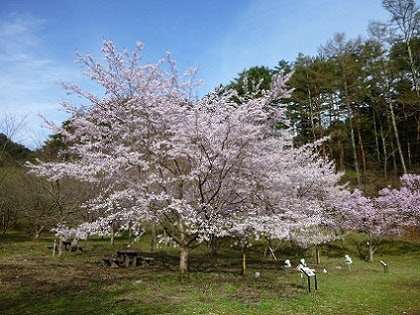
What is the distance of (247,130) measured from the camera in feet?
33.4

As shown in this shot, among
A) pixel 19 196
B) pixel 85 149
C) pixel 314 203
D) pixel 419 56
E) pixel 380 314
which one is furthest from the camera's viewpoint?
pixel 419 56

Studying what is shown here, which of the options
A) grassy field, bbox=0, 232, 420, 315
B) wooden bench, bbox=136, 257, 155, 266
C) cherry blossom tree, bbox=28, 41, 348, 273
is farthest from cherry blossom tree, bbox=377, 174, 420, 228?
wooden bench, bbox=136, 257, 155, 266

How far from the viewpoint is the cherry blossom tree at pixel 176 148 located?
10.0 m

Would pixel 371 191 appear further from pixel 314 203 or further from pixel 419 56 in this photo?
pixel 314 203

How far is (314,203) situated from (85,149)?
8.21 metres

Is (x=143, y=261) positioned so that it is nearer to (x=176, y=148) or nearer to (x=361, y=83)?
(x=176, y=148)

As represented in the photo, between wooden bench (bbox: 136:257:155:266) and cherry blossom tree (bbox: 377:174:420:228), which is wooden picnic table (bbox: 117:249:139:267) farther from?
cherry blossom tree (bbox: 377:174:420:228)

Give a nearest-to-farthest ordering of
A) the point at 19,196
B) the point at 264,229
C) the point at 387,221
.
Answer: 1. the point at 264,229
2. the point at 387,221
3. the point at 19,196

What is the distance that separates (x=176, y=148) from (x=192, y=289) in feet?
13.8

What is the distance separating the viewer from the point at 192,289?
9375 millimetres

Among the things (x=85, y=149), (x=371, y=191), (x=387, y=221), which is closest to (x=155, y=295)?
(x=85, y=149)

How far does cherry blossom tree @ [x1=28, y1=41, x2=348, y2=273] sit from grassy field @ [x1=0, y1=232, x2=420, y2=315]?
5.49ft

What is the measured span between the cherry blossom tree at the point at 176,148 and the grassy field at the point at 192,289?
167 centimetres

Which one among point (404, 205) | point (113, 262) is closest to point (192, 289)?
point (113, 262)
